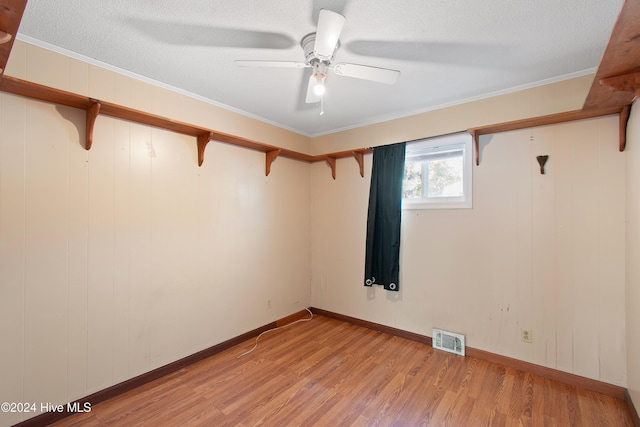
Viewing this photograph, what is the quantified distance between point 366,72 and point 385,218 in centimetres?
173

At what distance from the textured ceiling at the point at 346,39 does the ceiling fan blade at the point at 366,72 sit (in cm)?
22

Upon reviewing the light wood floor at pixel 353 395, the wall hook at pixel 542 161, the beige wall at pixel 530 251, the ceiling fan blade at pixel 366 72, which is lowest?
the light wood floor at pixel 353 395

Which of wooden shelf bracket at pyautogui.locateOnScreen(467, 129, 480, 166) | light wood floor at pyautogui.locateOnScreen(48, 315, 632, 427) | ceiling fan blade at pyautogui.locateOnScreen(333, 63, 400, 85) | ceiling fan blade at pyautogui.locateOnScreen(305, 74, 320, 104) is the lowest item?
light wood floor at pyautogui.locateOnScreen(48, 315, 632, 427)

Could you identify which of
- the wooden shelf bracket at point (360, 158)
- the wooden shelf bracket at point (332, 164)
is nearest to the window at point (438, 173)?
the wooden shelf bracket at point (360, 158)

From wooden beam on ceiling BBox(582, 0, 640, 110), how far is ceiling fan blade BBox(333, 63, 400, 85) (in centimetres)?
99

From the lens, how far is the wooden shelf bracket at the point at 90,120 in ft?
6.25

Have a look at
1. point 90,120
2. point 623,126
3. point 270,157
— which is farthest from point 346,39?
point 623,126

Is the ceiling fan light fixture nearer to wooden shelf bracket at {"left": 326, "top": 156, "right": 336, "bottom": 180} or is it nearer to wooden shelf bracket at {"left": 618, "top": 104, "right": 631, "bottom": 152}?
wooden shelf bracket at {"left": 326, "top": 156, "right": 336, "bottom": 180}

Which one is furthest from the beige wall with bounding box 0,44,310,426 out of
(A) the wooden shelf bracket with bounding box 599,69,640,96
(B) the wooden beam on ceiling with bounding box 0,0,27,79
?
(A) the wooden shelf bracket with bounding box 599,69,640,96

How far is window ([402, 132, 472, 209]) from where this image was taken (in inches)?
107

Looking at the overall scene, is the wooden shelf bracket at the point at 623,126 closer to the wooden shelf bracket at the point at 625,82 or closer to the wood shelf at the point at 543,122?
the wood shelf at the point at 543,122

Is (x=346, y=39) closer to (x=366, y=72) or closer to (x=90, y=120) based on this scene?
(x=366, y=72)

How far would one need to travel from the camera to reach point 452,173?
2852 mm

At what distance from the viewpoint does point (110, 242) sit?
6.89ft
